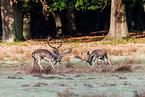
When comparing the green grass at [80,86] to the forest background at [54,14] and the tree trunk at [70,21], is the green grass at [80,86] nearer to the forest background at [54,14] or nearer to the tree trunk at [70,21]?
the forest background at [54,14]

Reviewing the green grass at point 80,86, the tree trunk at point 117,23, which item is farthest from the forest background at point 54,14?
the green grass at point 80,86

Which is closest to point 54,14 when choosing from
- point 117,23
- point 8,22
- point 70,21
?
point 8,22

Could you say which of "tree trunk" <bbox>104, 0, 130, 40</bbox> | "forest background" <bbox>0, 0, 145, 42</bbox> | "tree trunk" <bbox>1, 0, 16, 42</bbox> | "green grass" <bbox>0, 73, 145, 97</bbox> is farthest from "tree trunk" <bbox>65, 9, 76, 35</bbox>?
"green grass" <bbox>0, 73, 145, 97</bbox>

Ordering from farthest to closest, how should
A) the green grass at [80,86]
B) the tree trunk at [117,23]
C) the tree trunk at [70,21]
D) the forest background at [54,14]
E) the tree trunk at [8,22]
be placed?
the tree trunk at [70,21] < the tree trunk at [117,23] < the forest background at [54,14] < the tree trunk at [8,22] < the green grass at [80,86]

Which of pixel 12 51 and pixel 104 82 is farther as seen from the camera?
pixel 12 51

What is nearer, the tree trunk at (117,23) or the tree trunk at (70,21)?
the tree trunk at (117,23)

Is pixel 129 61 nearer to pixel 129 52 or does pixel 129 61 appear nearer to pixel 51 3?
pixel 129 52

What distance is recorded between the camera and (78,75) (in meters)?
10.2

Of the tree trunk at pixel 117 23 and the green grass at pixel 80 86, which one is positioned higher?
the tree trunk at pixel 117 23

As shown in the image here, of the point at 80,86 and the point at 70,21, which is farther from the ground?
the point at 70,21

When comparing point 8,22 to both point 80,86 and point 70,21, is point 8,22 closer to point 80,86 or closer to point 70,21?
point 70,21

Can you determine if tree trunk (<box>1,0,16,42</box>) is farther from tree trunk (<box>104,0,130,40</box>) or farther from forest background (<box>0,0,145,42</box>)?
tree trunk (<box>104,0,130,40</box>)

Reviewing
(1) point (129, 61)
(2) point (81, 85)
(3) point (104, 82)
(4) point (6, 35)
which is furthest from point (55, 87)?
(4) point (6, 35)

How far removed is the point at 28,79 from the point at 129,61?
17.3 ft
